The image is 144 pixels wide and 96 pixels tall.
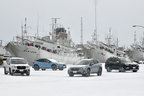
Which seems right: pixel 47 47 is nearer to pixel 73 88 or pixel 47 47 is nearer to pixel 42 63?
pixel 42 63

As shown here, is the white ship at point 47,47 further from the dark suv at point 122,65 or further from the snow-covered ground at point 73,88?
the snow-covered ground at point 73,88

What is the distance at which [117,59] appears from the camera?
38.6m

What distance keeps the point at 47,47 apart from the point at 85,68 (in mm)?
46328

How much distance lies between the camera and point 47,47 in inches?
2913

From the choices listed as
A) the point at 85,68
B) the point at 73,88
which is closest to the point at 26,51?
the point at 85,68

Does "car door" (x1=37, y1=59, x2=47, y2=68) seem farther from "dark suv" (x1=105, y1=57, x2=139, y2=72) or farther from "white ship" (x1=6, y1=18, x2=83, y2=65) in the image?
"white ship" (x1=6, y1=18, x2=83, y2=65)

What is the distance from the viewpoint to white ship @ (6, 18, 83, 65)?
220 ft

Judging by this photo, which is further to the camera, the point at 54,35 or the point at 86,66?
the point at 54,35

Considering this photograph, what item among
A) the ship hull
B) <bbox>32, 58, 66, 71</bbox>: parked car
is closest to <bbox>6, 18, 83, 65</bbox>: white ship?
the ship hull

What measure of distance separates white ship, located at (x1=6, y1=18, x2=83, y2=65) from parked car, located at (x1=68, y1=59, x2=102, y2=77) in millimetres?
37700

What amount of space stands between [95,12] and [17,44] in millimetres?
22116

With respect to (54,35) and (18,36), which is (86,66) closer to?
(18,36)

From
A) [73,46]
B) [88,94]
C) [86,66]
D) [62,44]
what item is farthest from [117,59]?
[73,46]

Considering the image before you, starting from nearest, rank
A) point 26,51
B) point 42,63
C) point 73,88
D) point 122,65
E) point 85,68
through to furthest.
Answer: point 73,88 → point 85,68 → point 122,65 → point 42,63 → point 26,51
